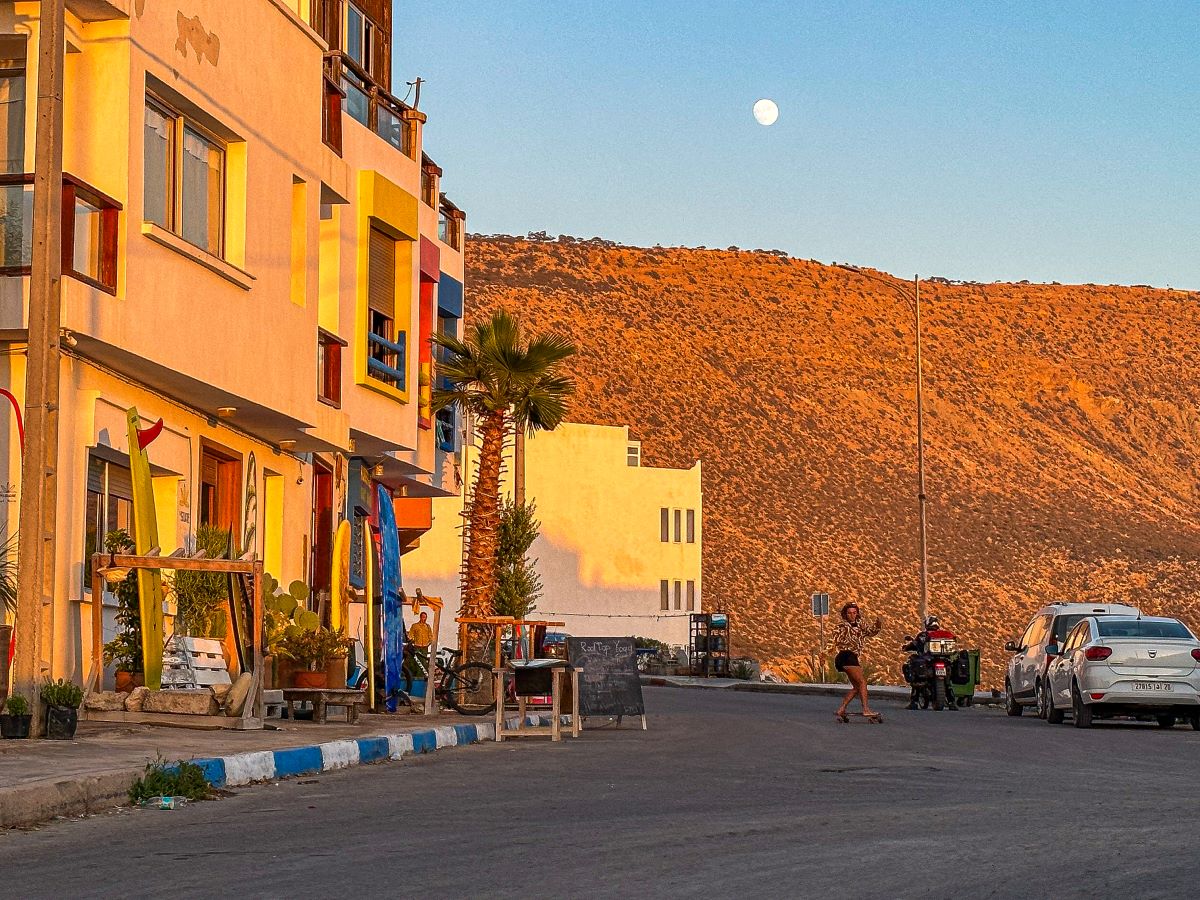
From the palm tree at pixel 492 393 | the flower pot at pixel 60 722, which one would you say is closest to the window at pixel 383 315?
the palm tree at pixel 492 393

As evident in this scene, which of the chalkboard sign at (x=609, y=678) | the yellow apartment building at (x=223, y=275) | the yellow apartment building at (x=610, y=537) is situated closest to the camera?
the yellow apartment building at (x=223, y=275)

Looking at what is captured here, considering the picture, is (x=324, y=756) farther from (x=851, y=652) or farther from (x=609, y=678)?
(x=851, y=652)

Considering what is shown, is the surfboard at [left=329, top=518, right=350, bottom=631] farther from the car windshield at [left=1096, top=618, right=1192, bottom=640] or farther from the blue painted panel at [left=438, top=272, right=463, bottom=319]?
the blue painted panel at [left=438, top=272, right=463, bottom=319]

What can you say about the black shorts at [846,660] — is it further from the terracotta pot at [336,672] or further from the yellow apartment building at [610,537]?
the yellow apartment building at [610,537]

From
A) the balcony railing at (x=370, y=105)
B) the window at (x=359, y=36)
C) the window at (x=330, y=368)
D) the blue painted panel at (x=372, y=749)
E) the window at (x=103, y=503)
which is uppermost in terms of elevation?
the window at (x=359, y=36)

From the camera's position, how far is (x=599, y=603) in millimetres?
80688

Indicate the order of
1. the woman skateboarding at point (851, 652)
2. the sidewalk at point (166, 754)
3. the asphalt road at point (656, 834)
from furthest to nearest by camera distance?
the woman skateboarding at point (851, 652)
the sidewalk at point (166, 754)
the asphalt road at point (656, 834)

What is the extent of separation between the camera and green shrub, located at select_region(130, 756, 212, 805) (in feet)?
38.8

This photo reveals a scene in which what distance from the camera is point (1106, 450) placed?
12450cm

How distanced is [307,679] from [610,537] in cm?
6031

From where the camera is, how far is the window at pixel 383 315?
2784 centimetres

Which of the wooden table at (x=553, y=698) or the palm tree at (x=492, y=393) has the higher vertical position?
the palm tree at (x=492, y=393)

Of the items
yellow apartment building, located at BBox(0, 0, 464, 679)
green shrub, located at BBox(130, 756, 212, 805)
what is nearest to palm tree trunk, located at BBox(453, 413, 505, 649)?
yellow apartment building, located at BBox(0, 0, 464, 679)

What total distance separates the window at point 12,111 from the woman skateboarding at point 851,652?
1282 cm
